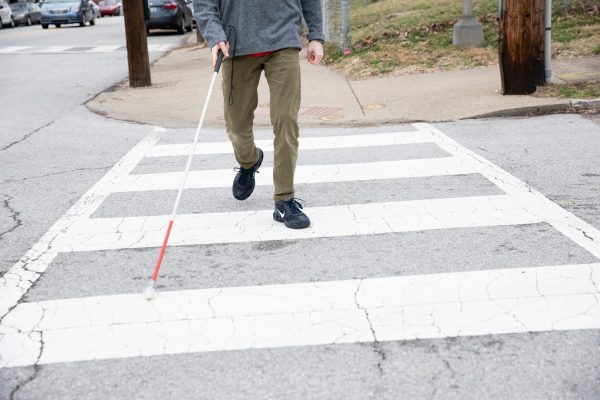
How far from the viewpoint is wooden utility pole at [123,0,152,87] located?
12.5 metres

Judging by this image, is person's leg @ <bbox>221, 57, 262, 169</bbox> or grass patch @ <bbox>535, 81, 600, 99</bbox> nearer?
person's leg @ <bbox>221, 57, 262, 169</bbox>

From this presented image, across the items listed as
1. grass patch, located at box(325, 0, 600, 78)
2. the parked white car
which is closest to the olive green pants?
grass patch, located at box(325, 0, 600, 78)

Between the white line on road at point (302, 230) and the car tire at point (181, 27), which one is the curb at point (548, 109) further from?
the car tire at point (181, 27)

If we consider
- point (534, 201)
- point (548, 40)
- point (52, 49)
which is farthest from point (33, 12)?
point (534, 201)

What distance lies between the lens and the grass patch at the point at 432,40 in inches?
495

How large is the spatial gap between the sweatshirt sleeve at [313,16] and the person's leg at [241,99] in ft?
1.44

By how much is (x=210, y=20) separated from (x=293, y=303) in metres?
1.94

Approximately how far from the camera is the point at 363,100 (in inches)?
408

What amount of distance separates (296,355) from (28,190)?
152 inches

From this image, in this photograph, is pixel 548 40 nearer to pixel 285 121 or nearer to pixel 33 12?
pixel 285 121

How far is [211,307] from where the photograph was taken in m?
3.81

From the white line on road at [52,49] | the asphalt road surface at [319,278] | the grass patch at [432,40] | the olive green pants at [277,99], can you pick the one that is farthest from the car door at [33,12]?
the olive green pants at [277,99]

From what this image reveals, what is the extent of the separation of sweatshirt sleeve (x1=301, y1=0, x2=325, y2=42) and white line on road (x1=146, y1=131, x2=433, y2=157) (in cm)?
250

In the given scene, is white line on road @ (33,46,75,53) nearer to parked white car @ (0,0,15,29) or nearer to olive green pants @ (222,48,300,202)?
parked white car @ (0,0,15,29)
